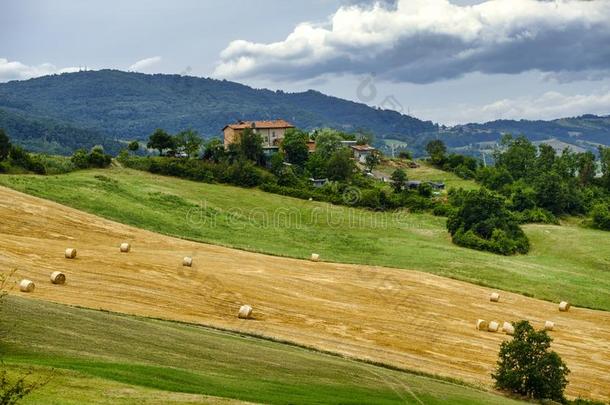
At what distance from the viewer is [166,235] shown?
61.8m

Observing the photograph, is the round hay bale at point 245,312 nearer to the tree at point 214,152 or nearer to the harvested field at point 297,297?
the harvested field at point 297,297

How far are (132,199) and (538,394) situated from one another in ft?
175

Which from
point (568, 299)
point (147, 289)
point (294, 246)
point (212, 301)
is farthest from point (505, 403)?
point (294, 246)

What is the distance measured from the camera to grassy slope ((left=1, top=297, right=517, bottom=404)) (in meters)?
20.4

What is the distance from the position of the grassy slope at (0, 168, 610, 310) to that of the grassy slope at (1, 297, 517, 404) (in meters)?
29.8

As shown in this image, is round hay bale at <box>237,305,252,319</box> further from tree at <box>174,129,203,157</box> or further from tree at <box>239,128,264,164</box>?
tree at <box>174,129,203,157</box>

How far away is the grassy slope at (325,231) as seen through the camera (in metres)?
61.4

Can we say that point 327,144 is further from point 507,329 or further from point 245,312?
point 245,312

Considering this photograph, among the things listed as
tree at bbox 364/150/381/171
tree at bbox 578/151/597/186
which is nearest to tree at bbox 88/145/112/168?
tree at bbox 364/150/381/171

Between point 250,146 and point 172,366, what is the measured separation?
95.9m

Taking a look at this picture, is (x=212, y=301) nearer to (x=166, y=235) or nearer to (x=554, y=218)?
(x=166, y=235)

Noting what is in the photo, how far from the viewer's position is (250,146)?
118 m

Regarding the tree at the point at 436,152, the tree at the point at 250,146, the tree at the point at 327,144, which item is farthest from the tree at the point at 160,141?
the tree at the point at 436,152

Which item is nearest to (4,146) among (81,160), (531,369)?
(81,160)
